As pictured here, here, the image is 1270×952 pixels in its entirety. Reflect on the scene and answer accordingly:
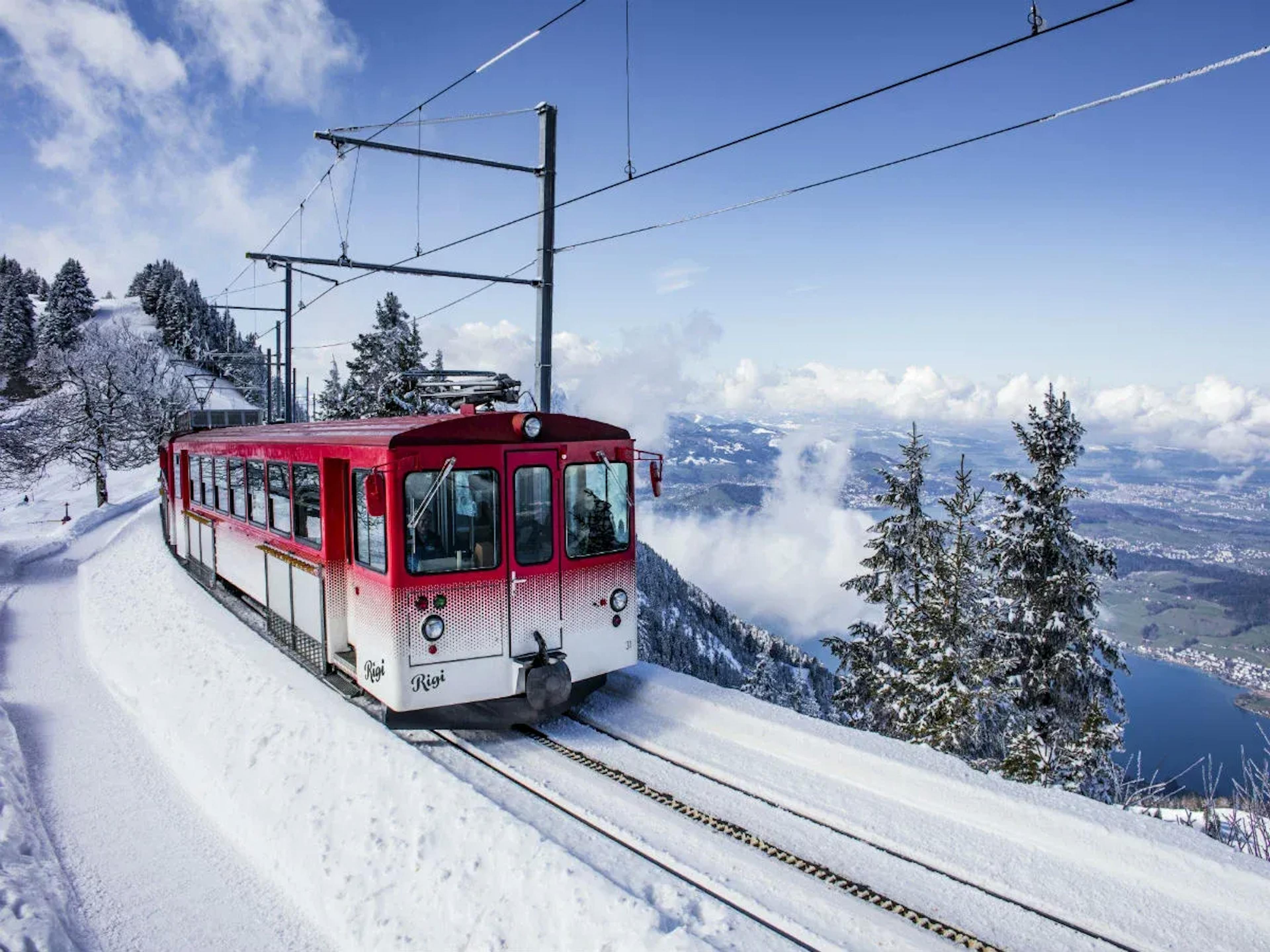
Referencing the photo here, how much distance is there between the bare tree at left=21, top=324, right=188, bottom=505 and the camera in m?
41.6

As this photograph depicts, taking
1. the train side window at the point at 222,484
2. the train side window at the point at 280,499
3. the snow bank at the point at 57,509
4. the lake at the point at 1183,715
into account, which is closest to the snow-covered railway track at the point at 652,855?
the train side window at the point at 280,499

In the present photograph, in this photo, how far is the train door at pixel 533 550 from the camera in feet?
26.2

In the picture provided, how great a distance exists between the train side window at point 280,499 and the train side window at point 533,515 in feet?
12.0

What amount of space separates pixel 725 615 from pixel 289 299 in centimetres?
9728

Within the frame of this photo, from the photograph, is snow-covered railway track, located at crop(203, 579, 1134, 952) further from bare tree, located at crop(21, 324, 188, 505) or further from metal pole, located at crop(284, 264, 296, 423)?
bare tree, located at crop(21, 324, 188, 505)

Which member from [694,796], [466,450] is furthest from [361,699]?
[694,796]

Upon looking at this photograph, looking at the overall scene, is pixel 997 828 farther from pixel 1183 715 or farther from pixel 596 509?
pixel 1183 715

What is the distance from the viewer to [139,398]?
2213 inches

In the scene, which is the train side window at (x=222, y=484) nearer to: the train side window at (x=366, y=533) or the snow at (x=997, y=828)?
the train side window at (x=366, y=533)

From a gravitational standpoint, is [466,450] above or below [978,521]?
above

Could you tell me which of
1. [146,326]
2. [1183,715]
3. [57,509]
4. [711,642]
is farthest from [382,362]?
[1183,715]

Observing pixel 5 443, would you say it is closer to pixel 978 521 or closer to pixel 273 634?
pixel 273 634

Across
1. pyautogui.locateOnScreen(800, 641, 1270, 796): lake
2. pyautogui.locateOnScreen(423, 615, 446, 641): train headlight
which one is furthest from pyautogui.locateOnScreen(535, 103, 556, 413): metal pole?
pyautogui.locateOnScreen(800, 641, 1270, 796): lake

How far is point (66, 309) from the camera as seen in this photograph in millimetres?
88000
